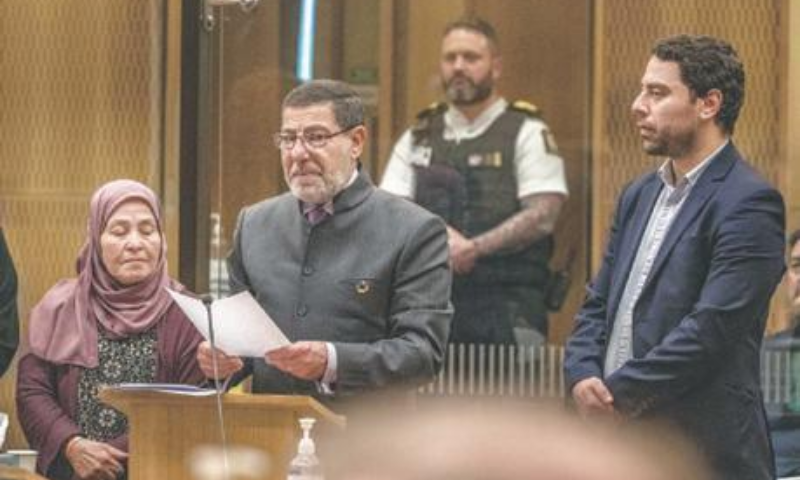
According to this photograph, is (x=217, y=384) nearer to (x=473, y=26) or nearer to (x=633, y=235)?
(x=633, y=235)

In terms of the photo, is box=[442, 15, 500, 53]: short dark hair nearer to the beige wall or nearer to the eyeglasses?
the beige wall

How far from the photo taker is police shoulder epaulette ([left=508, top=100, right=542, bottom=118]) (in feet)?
19.8

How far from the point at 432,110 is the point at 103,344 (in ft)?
4.90

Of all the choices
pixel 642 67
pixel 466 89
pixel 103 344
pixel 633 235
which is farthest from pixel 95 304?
pixel 642 67

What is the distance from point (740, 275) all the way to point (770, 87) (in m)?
1.72

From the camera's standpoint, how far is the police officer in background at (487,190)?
6.00 meters

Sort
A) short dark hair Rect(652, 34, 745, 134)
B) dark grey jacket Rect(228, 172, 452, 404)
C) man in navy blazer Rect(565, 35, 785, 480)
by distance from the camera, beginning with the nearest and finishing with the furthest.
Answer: man in navy blazer Rect(565, 35, 785, 480) → short dark hair Rect(652, 34, 745, 134) → dark grey jacket Rect(228, 172, 452, 404)

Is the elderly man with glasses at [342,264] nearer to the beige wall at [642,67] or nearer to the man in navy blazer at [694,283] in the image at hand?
the man in navy blazer at [694,283]

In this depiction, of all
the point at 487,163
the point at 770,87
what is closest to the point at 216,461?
the point at 487,163

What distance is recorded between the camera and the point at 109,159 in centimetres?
650

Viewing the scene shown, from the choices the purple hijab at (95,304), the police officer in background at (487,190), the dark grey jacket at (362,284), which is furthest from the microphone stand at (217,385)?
the police officer in background at (487,190)

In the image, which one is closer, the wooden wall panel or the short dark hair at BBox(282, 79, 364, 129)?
the short dark hair at BBox(282, 79, 364, 129)

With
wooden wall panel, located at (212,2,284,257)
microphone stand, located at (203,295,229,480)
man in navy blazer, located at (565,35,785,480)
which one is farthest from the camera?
wooden wall panel, located at (212,2,284,257)

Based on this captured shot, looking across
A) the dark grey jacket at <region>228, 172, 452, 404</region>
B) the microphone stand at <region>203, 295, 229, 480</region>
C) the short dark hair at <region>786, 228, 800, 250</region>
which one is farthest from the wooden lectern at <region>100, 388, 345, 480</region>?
the short dark hair at <region>786, 228, 800, 250</region>
